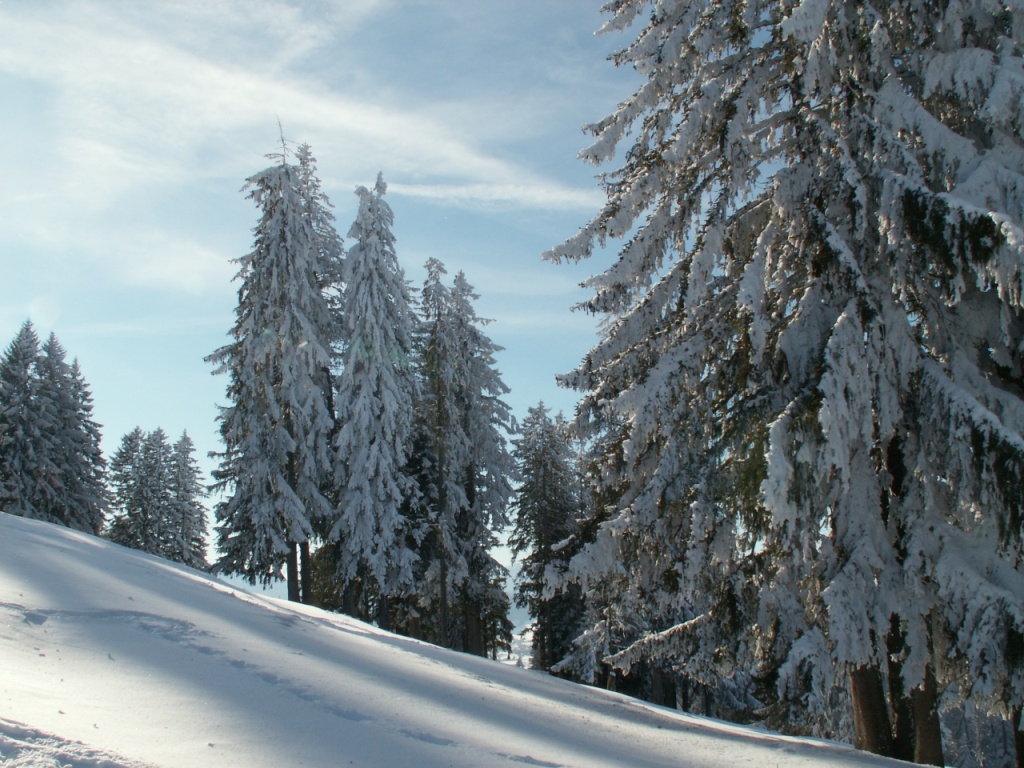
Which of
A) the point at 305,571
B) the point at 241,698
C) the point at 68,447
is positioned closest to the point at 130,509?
the point at 68,447

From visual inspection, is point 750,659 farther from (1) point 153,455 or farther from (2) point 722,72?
(1) point 153,455

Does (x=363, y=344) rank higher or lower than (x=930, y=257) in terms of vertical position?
higher

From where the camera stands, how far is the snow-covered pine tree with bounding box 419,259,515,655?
2708 cm

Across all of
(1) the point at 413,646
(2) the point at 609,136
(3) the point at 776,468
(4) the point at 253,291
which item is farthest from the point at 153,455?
(3) the point at 776,468

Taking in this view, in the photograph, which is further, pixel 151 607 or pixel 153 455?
pixel 153 455

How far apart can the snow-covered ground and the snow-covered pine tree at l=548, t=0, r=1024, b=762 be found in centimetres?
172

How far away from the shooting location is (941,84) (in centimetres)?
780

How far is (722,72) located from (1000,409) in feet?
17.7

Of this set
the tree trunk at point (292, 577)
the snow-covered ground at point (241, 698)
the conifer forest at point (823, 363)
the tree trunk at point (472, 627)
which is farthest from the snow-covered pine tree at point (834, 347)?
the tree trunk at point (472, 627)

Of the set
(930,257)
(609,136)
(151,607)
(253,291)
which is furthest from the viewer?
(253,291)

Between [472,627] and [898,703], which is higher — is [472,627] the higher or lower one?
the lower one

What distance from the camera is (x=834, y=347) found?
7.21 m

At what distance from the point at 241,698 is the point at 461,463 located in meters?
22.7

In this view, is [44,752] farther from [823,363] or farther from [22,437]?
[22,437]
